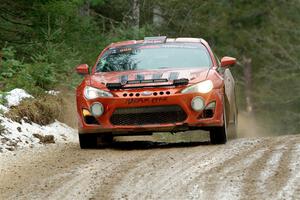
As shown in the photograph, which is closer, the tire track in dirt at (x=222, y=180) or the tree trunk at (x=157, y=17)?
the tire track in dirt at (x=222, y=180)

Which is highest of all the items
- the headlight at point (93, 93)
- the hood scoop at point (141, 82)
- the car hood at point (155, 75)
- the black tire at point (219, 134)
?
the car hood at point (155, 75)

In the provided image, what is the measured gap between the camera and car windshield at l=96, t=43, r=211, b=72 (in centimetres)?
1187

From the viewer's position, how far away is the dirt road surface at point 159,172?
7383 millimetres

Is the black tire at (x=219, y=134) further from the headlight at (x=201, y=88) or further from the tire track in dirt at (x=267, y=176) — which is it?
the tire track in dirt at (x=267, y=176)

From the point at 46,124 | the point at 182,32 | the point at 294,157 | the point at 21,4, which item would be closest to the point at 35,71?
the point at 46,124

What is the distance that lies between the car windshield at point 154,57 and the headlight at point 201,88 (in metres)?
1.08

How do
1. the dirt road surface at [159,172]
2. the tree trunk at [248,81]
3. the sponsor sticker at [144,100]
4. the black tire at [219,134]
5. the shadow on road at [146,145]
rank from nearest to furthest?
the dirt road surface at [159,172] → the sponsor sticker at [144,100] → the black tire at [219,134] → the shadow on road at [146,145] → the tree trunk at [248,81]

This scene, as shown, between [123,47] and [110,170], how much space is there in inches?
161

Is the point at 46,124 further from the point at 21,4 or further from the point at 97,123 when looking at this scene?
the point at 21,4

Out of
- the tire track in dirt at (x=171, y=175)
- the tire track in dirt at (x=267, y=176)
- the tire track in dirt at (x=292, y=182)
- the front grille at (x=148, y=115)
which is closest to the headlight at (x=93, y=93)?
the front grille at (x=148, y=115)

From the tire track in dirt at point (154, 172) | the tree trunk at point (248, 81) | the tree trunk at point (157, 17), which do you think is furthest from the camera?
the tree trunk at point (248, 81)

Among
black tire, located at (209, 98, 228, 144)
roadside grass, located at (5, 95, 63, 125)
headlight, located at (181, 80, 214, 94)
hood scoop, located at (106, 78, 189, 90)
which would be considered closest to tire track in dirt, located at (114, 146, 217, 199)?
black tire, located at (209, 98, 228, 144)

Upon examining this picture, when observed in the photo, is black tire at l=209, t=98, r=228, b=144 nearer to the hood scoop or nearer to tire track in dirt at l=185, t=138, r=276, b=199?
the hood scoop

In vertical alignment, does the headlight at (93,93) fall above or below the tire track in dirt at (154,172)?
above
